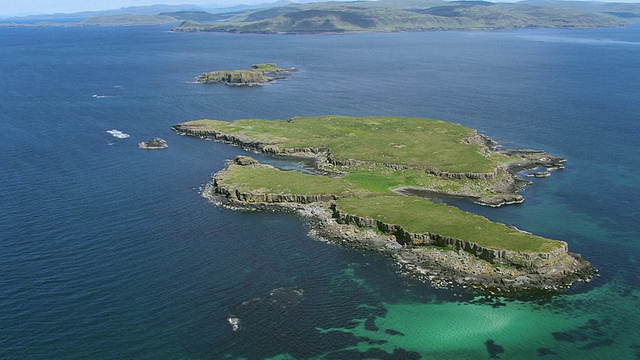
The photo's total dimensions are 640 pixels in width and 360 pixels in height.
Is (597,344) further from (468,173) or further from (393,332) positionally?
(468,173)

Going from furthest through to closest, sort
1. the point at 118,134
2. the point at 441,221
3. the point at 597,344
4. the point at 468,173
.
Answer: the point at 118,134 → the point at 468,173 → the point at 441,221 → the point at 597,344

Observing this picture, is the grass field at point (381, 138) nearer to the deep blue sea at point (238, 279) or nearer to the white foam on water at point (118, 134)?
the deep blue sea at point (238, 279)

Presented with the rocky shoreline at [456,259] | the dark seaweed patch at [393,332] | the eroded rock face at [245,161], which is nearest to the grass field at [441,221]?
the rocky shoreline at [456,259]

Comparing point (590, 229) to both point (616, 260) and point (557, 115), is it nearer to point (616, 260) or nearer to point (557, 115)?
point (616, 260)

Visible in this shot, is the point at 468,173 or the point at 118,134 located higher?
the point at 118,134

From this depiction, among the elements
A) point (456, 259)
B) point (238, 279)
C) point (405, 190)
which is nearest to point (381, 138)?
point (405, 190)

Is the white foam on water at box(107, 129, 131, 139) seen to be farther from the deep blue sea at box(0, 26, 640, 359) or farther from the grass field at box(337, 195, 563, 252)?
the grass field at box(337, 195, 563, 252)

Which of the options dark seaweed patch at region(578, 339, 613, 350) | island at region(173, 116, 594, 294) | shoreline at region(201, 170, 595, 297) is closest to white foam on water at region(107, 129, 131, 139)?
island at region(173, 116, 594, 294)
